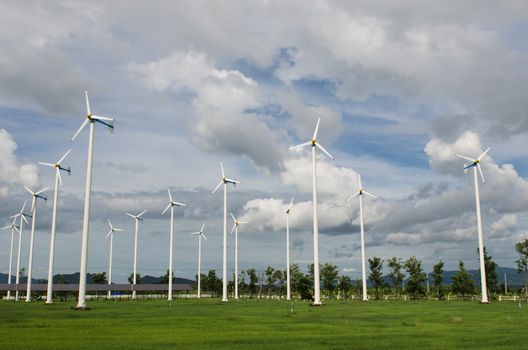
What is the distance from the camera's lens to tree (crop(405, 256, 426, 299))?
12456 centimetres

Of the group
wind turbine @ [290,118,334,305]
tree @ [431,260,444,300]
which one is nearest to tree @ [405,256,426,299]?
tree @ [431,260,444,300]

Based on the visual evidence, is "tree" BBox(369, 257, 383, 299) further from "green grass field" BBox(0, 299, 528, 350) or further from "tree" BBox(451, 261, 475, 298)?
"green grass field" BBox(0, 299, 528, 350)

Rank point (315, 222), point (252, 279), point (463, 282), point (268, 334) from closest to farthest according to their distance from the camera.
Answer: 1. point (268, 334)
2. point (315, 222)
3. point (463, 282)
4. point (252, 279)

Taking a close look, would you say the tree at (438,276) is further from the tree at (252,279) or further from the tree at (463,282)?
the tree at (252,279)

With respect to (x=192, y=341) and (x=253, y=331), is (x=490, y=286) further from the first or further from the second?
(x=192, y=341)

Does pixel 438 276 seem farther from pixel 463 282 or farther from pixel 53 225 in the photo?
pixel 53 225

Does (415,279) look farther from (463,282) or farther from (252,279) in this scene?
(252,279)

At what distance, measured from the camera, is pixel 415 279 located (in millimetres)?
124750

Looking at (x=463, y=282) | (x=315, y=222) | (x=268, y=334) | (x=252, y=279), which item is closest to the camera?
(x=268, y=334)

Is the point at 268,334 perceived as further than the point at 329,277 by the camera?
No

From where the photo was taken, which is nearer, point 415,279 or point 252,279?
point 415,279

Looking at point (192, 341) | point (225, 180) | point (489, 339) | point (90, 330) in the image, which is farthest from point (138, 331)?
point (225, 180)

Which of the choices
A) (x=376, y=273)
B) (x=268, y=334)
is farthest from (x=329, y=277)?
(x=268, y=334)

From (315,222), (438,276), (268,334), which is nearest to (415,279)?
(438,276)
